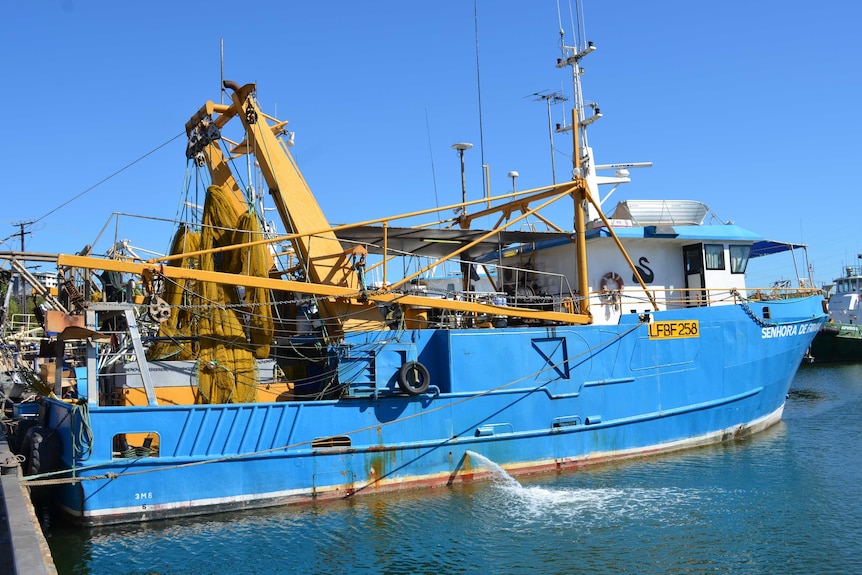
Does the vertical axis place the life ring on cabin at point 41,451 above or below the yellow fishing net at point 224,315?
below

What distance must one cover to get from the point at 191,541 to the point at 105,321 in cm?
361

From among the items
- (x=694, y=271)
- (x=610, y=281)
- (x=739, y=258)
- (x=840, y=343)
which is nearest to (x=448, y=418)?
(x=610, y=281)

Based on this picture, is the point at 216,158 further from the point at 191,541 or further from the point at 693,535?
the point at 693,535

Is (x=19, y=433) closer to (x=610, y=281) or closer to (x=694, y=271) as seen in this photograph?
(x=610, y=281)

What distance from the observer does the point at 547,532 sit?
870 cm

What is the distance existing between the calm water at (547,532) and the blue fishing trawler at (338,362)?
540mm

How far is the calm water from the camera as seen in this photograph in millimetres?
7816

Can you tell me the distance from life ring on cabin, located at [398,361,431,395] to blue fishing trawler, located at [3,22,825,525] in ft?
0.11

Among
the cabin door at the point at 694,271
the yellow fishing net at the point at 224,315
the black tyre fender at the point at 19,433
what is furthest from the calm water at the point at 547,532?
the cabin door at the point at 694,271

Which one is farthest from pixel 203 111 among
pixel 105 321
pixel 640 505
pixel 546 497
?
pixel 640 505

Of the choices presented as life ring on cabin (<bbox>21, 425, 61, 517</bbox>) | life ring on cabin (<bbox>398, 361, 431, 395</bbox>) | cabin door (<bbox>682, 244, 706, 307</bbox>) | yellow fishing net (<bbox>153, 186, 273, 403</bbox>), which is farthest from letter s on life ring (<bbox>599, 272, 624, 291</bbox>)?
life ring on cabin (<bbox>21, 425, 61, 517</bbox>)

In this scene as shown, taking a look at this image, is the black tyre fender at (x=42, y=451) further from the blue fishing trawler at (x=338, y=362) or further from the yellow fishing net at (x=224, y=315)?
the yellow fishing net at (x=224, y=315)

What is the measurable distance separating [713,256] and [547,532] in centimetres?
785

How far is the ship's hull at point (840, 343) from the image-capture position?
1362 inches
